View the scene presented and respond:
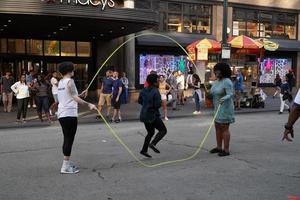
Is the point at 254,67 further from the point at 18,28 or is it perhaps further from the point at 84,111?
the point at 18,28

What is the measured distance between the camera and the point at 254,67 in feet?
73.4

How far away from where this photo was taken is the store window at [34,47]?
906 inches

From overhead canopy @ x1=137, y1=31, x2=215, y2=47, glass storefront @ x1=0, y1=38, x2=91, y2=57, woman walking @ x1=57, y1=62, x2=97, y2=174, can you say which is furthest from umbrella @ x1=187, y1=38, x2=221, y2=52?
woman walking @ x1=57, y1=62, x2=97, y2=174

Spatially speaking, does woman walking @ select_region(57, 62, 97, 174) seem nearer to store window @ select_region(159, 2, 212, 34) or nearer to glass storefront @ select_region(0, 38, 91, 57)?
glass storefront @ select_region(0, 38, 91, 57)

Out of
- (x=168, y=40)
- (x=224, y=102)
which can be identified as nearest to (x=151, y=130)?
(x=224, y=102)

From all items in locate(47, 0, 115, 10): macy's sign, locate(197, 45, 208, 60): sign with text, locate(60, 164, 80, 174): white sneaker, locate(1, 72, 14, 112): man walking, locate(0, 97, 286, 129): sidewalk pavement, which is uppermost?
locate(47, 0, 115, 10): macy's sign

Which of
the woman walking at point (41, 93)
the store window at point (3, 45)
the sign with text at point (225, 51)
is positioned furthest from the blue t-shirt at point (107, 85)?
the store window at point (3, 45)

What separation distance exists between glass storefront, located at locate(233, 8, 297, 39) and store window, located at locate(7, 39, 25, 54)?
41.5 ft

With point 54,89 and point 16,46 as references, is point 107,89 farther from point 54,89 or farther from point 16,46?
point 16,46

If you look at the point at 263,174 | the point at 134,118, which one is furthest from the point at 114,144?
the point at 134,118

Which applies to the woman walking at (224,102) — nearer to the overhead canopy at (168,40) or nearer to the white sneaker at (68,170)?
the white sneaker at (68,170)

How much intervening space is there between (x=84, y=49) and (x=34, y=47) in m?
2.67

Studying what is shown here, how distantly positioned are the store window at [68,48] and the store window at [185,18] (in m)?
4.84

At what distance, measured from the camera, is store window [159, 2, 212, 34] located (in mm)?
25453
